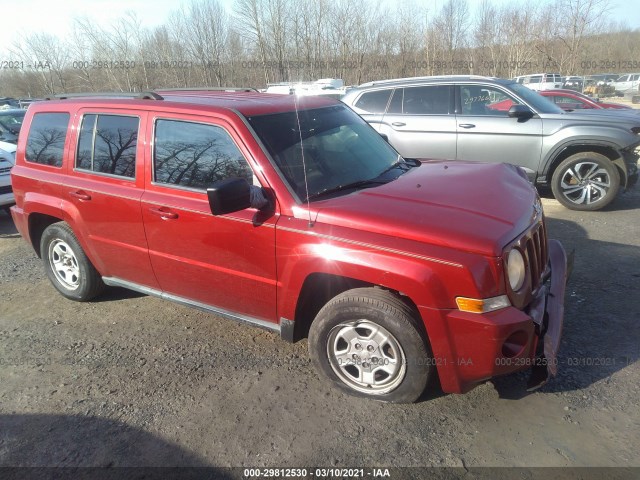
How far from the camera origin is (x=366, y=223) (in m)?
2.66

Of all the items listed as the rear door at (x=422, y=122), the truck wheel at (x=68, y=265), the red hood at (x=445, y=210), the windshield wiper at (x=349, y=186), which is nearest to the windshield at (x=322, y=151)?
the windshield wiper at (x=349, y=186)

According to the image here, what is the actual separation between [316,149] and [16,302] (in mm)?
3660

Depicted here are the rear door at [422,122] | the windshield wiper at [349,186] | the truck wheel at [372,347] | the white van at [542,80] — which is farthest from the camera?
the white van at [542,80]

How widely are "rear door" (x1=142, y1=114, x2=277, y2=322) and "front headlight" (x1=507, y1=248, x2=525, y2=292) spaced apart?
4.72ft

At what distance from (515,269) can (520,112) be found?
4783 mm

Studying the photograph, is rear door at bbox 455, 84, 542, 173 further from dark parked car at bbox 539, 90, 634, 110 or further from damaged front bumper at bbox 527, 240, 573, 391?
dark parked car at bbox 539, 90, 634, 110

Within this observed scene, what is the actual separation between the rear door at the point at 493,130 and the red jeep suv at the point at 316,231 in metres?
3.27

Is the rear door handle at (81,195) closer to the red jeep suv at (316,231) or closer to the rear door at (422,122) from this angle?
the red jeep suv at (316,231)

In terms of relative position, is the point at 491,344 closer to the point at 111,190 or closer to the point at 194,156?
the point at 194,156

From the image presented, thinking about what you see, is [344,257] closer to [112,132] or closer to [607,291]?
[112,132]

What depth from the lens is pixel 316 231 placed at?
2764mm

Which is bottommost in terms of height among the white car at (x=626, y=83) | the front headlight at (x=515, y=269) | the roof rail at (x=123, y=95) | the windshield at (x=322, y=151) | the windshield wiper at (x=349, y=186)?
the front headlight at (x=515, y=269)

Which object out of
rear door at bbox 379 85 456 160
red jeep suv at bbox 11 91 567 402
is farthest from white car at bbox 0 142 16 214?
rear door at bbox 379 85 456 160

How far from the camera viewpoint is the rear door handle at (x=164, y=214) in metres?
3.30
